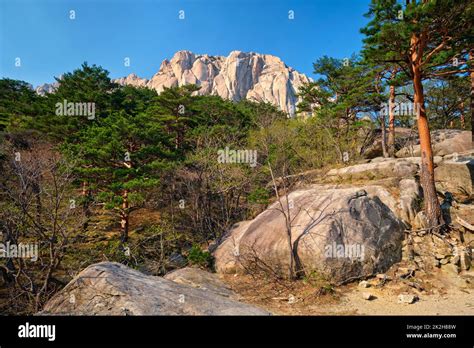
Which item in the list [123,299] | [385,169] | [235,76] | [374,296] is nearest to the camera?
[123,299]

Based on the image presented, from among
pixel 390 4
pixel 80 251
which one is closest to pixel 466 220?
pixel 390 4

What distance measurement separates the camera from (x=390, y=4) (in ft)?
26.1

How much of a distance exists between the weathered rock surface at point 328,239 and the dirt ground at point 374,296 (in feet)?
1.94

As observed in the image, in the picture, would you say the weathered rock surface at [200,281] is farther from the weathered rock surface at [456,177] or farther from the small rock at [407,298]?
the weathered rock surface at [456,177]

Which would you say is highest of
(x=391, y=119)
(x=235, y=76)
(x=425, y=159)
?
(x=235, y=76)

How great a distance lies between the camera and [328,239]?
843cm

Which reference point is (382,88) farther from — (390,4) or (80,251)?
(80,251)

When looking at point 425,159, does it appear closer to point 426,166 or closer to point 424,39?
point 426,166

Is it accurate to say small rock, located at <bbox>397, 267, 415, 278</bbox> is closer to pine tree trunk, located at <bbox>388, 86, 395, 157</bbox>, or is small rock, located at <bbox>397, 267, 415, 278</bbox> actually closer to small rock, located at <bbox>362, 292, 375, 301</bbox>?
small rock, located at <bbox>362, 292, 375, 301</bbox>

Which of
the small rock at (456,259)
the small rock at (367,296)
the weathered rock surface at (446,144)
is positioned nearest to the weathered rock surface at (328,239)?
the small rock at (367,296)

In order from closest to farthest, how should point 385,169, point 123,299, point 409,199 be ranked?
1. point 123,299
2. point 409,199
3. point 385,169

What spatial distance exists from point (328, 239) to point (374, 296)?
1978mm

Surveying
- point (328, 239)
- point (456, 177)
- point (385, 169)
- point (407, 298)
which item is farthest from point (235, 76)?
point (407, 298)
